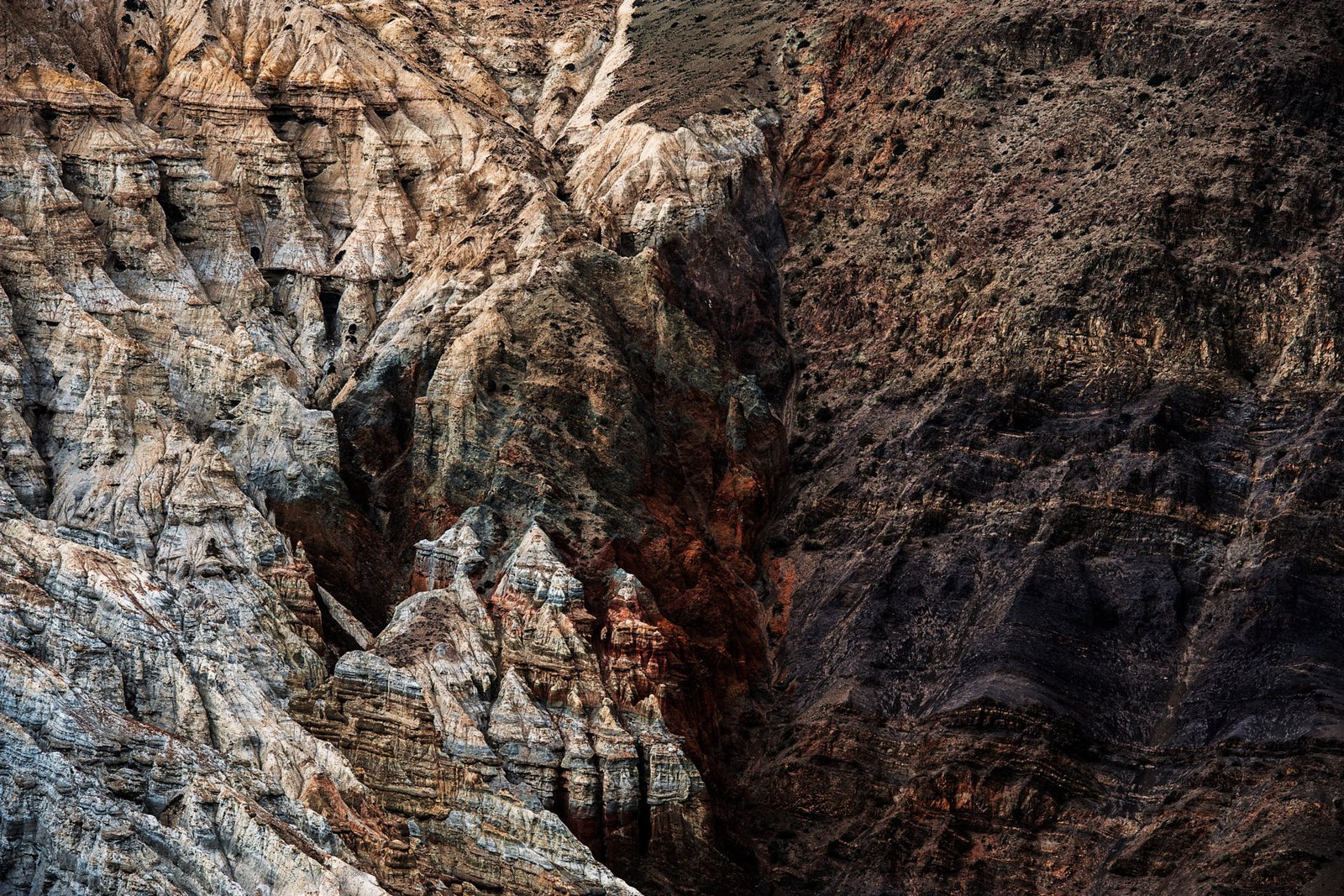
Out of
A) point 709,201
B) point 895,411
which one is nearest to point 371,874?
point 895,411

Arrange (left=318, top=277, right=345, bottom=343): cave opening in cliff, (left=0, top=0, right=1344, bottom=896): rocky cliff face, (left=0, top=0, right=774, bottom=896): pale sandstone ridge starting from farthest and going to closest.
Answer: (left=318, top=277, right=345, bottom=343): cave opening in cliff < (left=0, top=0, right=1344, bottom=896): rocky cliff face < (left=0, top=0, right=774, bottom=896): pale sandstone ridge

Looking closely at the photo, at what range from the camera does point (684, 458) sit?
150 m

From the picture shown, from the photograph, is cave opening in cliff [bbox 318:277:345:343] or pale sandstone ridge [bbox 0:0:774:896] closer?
pale sandstone ridge [bbox 0:0:774:896]

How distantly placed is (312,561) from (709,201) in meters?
33.0

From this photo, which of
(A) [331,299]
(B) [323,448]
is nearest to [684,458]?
(B) [323,448]

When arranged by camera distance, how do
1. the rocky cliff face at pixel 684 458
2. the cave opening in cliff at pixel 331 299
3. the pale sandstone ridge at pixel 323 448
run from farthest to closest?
the cave opening in cliff at pixel 331 299 < the rocky cliff face at pixel 684 458 < the pale sandstone ridge at pixel 323 448

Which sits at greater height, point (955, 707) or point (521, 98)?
point (521, 98)

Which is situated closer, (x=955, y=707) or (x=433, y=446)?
(x=955, y=707)

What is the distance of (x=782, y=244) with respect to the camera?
16388 cm

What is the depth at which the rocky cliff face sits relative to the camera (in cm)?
12606

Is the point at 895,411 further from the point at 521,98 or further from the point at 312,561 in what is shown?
the point at 521,98

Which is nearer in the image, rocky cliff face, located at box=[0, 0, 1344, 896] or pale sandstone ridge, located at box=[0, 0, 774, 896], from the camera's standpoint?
pale sandstone ridge, located at box=[0, 0, 774, 896]

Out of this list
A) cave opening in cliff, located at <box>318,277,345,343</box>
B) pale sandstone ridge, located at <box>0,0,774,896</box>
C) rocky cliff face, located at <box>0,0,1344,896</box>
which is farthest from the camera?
cave opening in cliff, located at <box>318,277,345,343</box>

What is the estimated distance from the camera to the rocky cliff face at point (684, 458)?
126062mm
